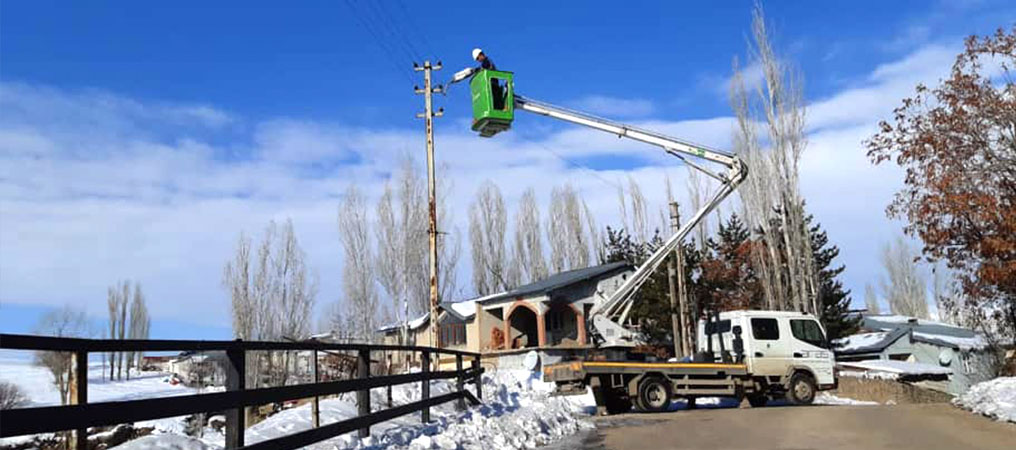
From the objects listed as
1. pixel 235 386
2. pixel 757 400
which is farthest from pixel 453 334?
pixel 235 386

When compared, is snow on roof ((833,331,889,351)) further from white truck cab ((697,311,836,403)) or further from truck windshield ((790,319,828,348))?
white truck cab ((697,311,836,403))

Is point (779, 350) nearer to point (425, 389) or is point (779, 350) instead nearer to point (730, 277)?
point (425, 389)

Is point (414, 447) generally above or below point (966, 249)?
below

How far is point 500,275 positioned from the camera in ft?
214

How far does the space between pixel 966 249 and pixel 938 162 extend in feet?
7.81

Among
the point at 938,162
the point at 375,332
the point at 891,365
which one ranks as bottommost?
the point at 891,365

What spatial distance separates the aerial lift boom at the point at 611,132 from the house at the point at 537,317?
12939 mm

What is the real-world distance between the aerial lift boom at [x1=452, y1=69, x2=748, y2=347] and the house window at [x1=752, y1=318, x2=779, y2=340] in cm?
589

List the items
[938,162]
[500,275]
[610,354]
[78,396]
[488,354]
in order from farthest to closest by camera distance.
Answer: [500,275] → [488,354] → [610,354] → [938,162] → [78,396]

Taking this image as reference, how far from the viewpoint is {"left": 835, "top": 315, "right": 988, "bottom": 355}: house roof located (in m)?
48.0

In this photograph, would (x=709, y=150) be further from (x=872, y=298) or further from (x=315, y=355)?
(x=872, y=298)

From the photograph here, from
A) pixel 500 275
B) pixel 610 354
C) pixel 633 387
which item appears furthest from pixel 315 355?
pixel 500 275

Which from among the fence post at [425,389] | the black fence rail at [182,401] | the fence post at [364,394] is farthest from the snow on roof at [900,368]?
the black fence rail at [182,401]

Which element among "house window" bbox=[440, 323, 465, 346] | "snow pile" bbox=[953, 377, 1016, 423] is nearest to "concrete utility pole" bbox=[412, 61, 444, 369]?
"snow pile" bbox=[953, 377, 1016, 423]
